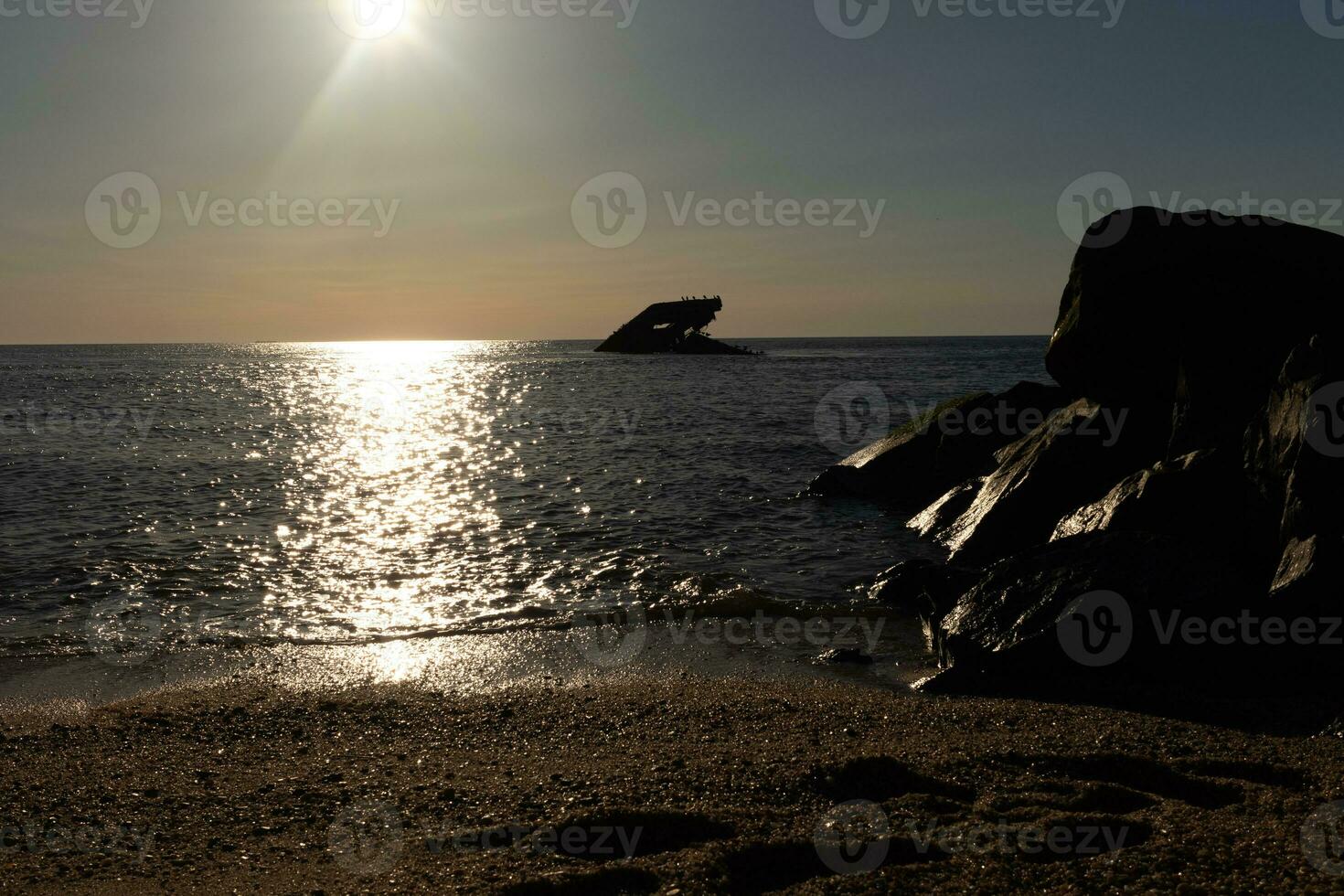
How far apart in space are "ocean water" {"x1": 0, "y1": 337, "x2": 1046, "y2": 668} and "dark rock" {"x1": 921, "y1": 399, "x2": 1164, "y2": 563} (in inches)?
66.5

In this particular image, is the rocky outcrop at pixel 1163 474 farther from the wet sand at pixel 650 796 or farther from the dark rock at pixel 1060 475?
the wet sand at pixel 650 796

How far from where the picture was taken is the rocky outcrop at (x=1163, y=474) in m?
7.67

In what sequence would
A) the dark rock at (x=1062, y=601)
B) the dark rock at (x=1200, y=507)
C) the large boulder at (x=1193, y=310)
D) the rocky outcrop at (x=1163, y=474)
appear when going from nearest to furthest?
the rocky outcrop at (x=1163, y=474), the dark rock at (x=1062, y=601), the dark rock at (x=1200, y=507), the large boulder at (x=1193, y=310)

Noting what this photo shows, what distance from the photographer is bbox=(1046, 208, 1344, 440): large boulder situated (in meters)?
10.5

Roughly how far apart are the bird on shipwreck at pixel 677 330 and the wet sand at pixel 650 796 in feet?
286

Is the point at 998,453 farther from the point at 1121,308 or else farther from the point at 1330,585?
the point at 1330,585

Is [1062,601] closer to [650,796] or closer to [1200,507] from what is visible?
[1200,507]

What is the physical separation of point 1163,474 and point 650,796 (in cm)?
754

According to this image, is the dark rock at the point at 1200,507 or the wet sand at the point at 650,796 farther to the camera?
the dark rock at the point at 1200,507

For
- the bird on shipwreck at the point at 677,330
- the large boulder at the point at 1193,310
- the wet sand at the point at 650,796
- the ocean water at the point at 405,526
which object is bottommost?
the wet sand at the point at 650,796

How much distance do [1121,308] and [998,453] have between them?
4210 mm

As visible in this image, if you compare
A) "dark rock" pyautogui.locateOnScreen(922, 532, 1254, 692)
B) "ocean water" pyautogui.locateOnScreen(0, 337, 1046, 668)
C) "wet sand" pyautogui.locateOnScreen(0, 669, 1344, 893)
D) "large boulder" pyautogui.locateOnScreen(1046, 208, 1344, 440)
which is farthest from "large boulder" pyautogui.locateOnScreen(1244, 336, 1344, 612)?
"ocean water" pyautogui.locateOnScreen(0, 337, 1046, 668)

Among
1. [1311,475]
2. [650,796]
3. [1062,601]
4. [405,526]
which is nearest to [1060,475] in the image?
→ [1062,601]

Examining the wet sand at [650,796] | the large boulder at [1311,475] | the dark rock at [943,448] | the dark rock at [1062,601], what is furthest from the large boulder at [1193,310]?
the wet sand at [650,796]
